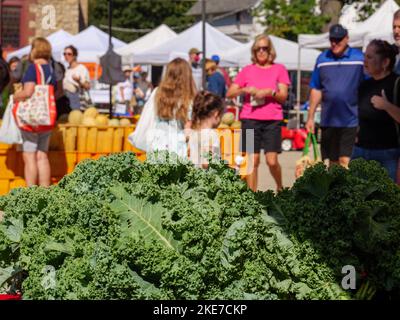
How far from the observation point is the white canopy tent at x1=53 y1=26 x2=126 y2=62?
89.2ft

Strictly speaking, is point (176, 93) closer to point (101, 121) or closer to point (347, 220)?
point (101, 121)

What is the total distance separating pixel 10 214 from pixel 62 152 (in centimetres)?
788

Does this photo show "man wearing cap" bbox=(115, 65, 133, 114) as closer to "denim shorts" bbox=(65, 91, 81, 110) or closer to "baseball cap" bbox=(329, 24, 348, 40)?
"denim shorts" bbox=(65, 91, 81, 110)

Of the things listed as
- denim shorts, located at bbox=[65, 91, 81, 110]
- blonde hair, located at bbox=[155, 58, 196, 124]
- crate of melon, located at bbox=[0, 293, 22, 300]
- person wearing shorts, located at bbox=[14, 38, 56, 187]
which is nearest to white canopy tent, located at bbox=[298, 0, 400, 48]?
denim shorts, located at bbox=[65, 91, 81, 110]

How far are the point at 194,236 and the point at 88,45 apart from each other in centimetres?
2505

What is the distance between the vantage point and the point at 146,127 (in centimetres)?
880

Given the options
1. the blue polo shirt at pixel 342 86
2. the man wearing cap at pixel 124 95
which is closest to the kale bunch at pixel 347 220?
the blue polo shirt at pixel 342 86

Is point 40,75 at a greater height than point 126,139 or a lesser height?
greater

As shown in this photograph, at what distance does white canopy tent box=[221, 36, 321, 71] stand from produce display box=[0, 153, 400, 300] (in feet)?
67.0

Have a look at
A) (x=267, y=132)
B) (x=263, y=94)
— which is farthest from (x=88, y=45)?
(x=263, y=94)

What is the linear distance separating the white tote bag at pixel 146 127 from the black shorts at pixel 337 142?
6.16ft

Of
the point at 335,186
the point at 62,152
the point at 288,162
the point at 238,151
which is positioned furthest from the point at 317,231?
the point at 288,162

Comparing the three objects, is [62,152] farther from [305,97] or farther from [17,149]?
[305,97]

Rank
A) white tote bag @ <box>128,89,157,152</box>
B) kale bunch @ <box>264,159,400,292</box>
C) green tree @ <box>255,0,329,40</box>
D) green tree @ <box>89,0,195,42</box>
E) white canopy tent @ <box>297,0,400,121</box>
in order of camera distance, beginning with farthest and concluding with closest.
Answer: green tree @ <box>89,0,195,42</box>
green tree @ <box>255,0,329,40</box>
white canopy tent @ <box>297,0,400,121</box>
white tote bag @ <box>128,89,157,152</box>
kale bunch @ <box>264,159,400,292</box>
